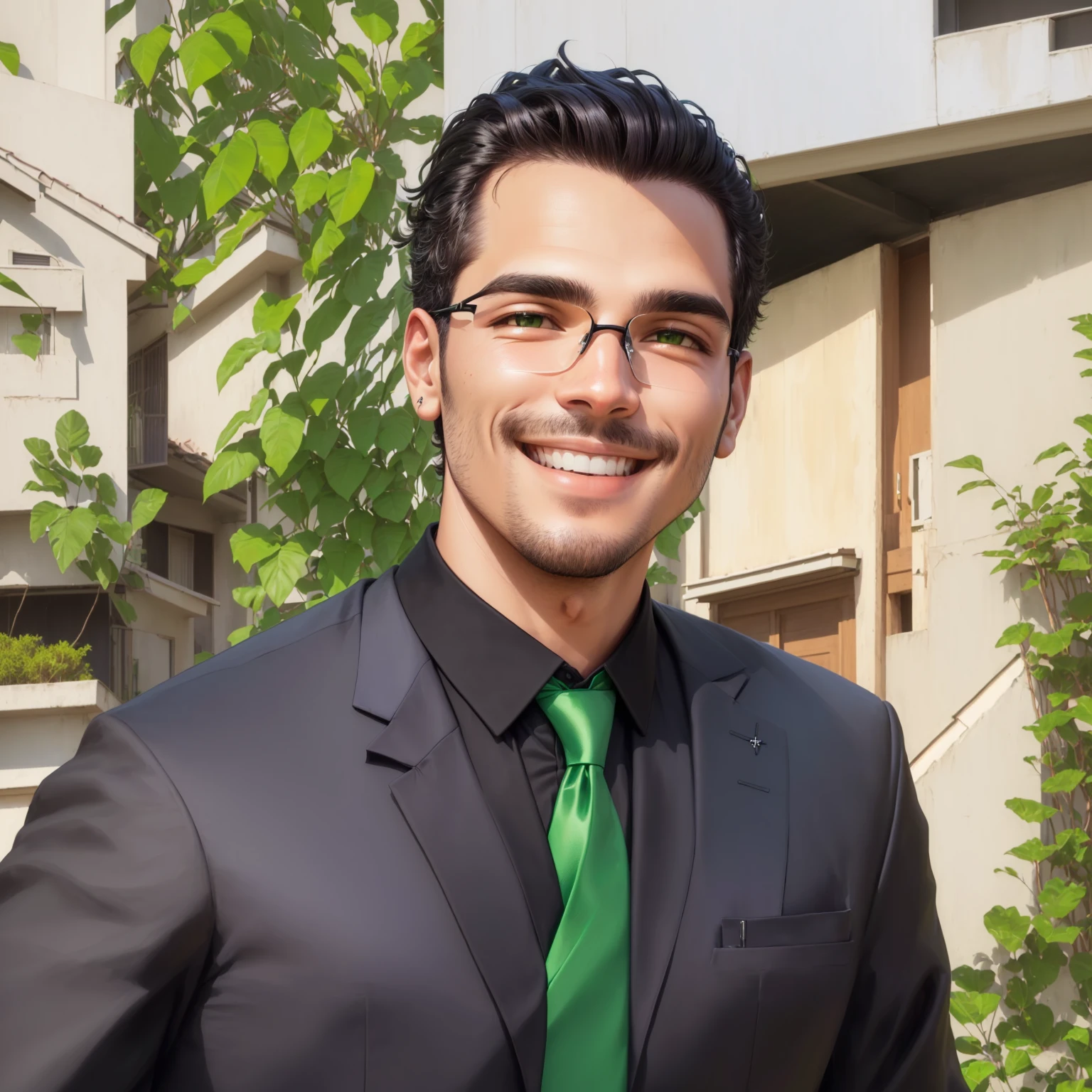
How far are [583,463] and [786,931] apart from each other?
0.60 meters

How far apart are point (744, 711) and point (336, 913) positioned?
67 cm

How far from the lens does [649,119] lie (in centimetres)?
210

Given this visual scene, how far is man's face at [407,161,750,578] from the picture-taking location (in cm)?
184

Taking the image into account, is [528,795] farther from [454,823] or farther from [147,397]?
[147,397]

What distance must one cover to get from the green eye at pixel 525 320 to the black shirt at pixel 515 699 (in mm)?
313

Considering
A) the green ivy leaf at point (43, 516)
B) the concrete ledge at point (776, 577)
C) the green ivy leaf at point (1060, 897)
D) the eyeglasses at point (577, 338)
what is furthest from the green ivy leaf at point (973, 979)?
the green ivy leaf at point (43, 516)

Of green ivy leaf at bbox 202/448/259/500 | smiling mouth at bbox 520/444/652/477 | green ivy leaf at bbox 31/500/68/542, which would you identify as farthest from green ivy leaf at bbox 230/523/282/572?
green ivy leaf at bbox 31/500/68/542

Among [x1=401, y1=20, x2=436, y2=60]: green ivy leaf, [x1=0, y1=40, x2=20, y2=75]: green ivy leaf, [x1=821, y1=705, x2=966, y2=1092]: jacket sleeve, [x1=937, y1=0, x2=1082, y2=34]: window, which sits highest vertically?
[x1=937, y1=0, x2=1082, y2=34]: window

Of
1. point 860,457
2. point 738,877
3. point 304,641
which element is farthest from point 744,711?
point 860,457

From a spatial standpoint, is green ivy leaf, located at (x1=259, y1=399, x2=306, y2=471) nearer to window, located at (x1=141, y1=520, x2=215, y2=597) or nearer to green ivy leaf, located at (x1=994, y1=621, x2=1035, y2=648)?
green ivy leaf, located at (x1=994, y1=621, x2=1035, y2=648)

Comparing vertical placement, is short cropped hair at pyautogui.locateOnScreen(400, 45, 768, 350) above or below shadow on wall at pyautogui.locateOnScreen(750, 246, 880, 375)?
below

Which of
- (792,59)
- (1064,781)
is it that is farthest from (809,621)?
(792,59)

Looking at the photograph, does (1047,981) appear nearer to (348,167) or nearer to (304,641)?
(348,167)

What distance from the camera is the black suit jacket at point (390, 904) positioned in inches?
62.2
